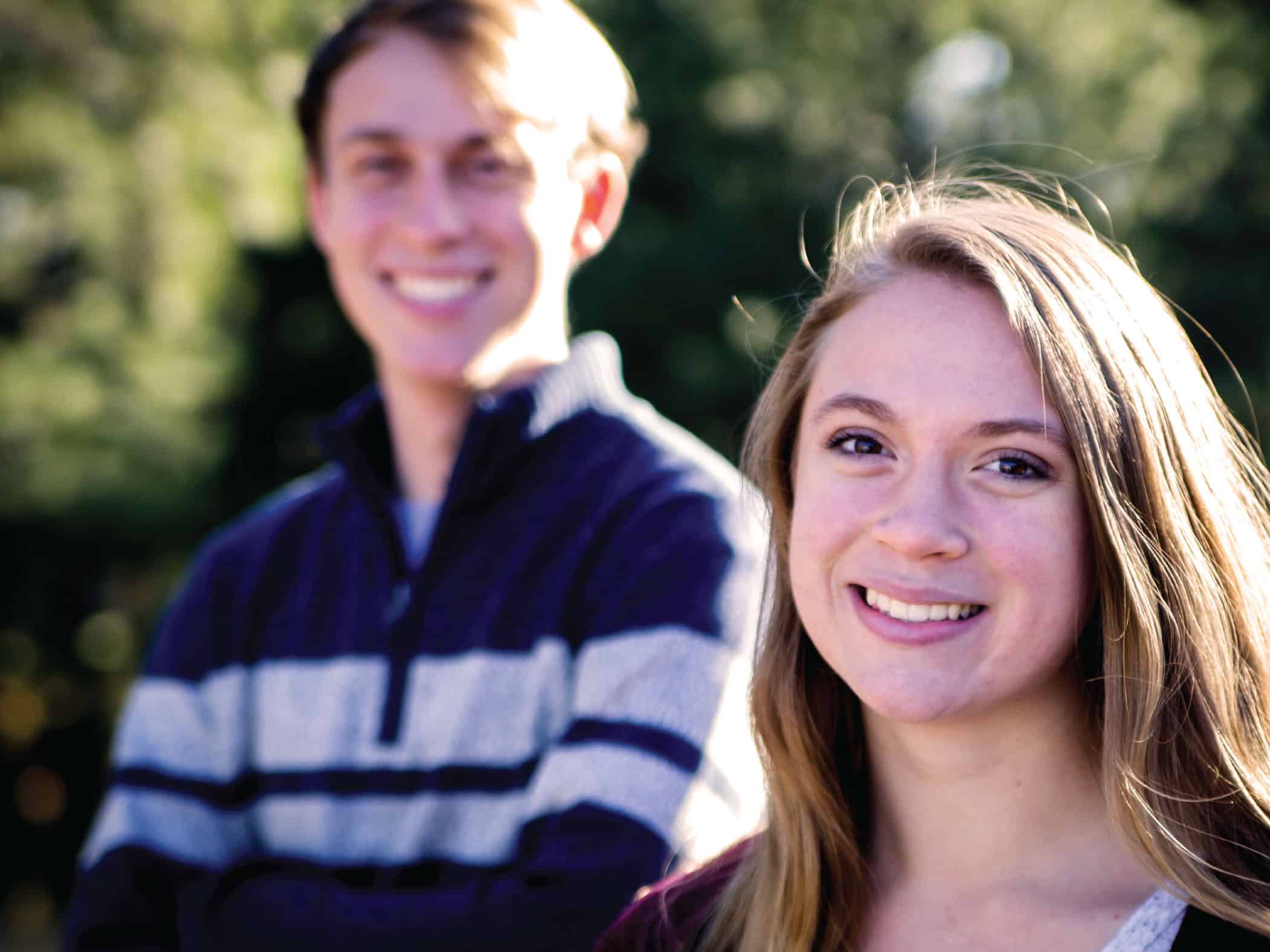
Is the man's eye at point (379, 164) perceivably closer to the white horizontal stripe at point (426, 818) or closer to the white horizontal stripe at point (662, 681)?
the white horizontal stripe at point (662, 681)

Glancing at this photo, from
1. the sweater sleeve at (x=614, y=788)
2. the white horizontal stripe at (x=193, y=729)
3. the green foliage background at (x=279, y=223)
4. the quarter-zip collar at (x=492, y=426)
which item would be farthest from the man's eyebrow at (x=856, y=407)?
the green foliage background at (x=279, y=223)

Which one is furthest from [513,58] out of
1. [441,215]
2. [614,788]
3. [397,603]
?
[614,788]

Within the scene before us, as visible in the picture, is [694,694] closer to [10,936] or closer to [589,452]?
[589,452]

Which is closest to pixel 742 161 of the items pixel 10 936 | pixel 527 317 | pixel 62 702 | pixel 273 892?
pixel 62 702

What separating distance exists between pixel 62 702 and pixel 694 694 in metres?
6.73

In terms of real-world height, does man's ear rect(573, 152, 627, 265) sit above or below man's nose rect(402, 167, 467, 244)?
above

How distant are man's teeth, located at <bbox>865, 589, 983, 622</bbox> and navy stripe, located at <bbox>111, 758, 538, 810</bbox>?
0.72 meters

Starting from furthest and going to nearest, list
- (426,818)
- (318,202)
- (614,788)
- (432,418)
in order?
(318,202) < (432,418) < (426,818) < (614,788)

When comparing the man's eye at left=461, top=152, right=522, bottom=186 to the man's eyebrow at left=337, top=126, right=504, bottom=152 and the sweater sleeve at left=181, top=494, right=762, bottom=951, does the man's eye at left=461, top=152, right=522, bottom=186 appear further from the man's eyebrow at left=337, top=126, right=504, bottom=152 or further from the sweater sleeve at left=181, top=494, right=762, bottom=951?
the sweater sleeve at left=181, top=494, right=762, bottom=951

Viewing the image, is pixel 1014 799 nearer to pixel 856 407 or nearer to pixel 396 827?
pixel 856 407

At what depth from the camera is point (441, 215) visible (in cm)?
227

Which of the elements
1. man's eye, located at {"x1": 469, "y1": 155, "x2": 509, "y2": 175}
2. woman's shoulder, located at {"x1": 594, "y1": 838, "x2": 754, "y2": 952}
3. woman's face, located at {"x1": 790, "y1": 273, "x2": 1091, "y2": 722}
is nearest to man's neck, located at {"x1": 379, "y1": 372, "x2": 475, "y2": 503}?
man's eye, located at {"x1": 469, "y1": 155, "x2": 509, "y2": 175}

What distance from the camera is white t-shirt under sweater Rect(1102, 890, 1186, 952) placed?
4.73ft

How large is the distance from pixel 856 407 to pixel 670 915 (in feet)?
2.20
